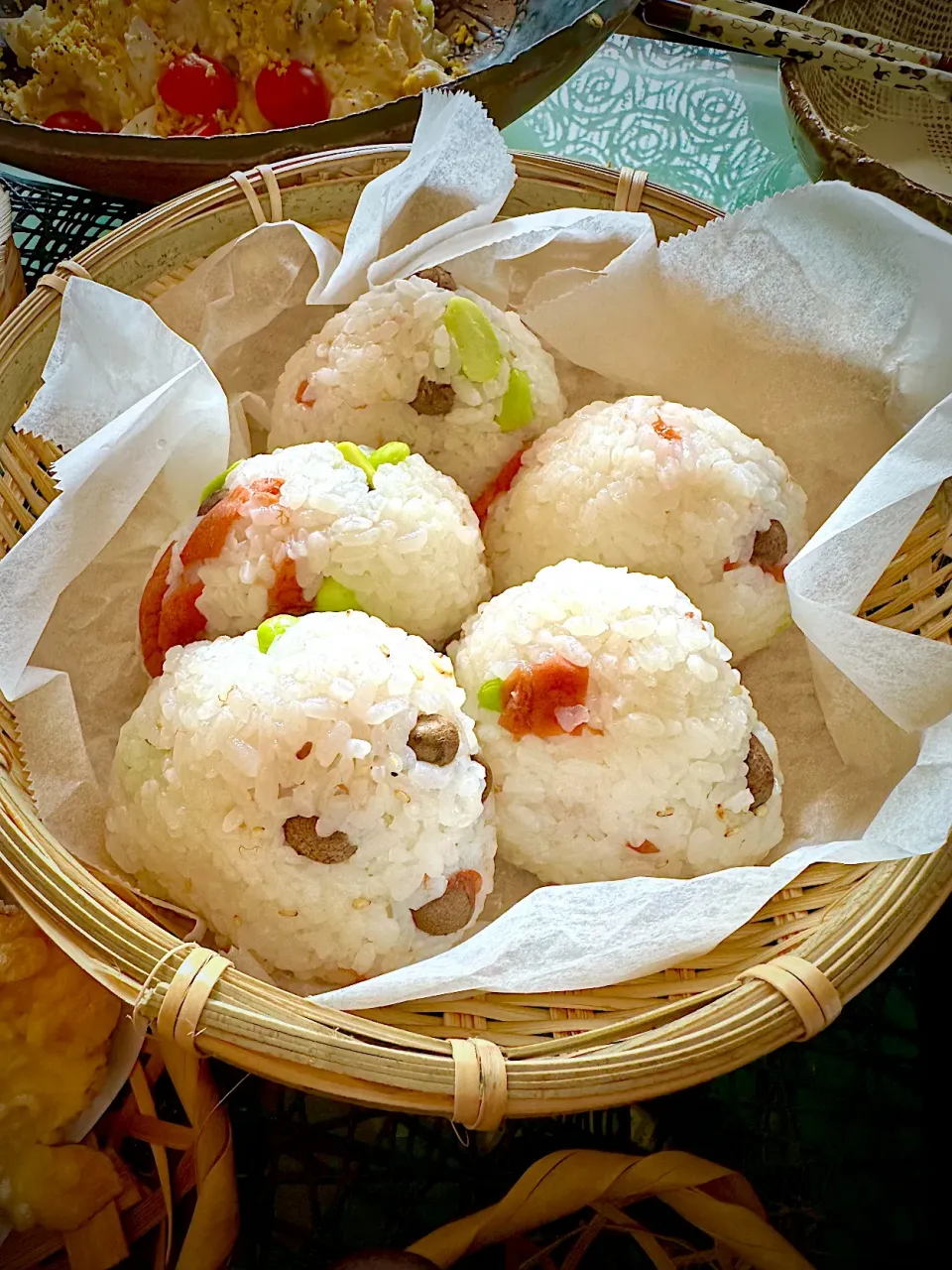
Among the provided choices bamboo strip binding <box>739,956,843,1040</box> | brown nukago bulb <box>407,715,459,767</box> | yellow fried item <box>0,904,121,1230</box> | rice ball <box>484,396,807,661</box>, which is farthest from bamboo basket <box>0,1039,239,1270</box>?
rice ball <box>484,396,807,661</box>

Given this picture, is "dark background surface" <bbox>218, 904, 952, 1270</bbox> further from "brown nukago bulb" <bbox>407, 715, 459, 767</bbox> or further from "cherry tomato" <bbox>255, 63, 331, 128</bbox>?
"cherry tomato" <bbox>255, 63, 331, 128</bbox>

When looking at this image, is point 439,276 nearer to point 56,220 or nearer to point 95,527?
point 95,527

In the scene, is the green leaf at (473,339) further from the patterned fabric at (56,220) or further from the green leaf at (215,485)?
the patterned fabric at (56,220)

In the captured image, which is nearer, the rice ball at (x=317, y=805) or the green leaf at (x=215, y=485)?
the rice ball at (x=317, y=805)

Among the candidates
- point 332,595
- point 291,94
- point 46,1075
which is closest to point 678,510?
point 332,595

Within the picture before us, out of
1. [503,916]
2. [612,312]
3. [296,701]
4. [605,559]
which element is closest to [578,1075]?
[503,916]

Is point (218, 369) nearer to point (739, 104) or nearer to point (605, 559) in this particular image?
point (605, 559)

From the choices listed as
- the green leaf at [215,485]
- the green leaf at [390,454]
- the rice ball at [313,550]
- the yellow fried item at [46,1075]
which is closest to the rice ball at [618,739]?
the rice ball at [313,550]
